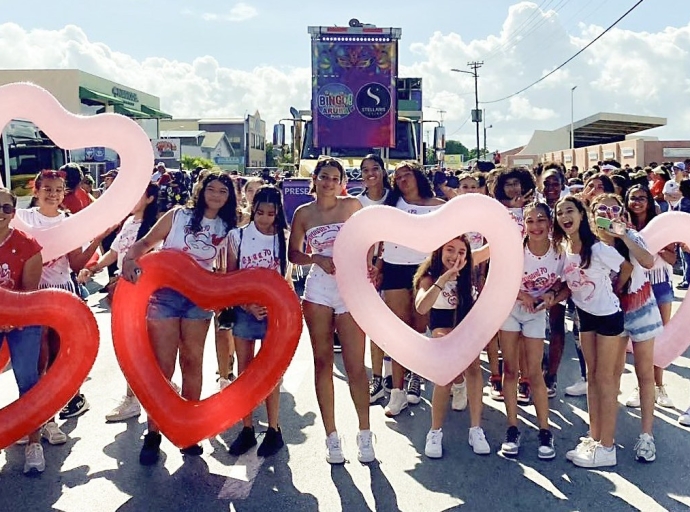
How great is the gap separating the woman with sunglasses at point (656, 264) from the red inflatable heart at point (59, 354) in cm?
369

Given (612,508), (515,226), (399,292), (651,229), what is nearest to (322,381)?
(399,292)

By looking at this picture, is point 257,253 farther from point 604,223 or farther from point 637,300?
point 637,300

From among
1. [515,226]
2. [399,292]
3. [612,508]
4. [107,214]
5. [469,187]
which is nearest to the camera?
[612,508]

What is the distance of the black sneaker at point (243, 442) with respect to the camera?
4453 millimetres

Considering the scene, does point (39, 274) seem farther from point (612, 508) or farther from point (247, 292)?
point (612, 508)

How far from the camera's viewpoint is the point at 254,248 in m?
4.34

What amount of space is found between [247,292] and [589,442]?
2.27 metres

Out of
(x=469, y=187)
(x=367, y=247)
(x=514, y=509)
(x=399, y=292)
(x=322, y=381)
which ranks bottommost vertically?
(x=514, y=509)

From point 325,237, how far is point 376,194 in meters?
1.20

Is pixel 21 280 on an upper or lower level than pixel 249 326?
upper

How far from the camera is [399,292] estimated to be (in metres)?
5.21

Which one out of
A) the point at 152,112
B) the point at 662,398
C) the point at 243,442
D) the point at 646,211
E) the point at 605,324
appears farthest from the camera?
the point at 152,112

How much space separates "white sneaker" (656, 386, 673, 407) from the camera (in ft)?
17.1

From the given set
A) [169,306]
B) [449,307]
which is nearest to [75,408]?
[169,306]
